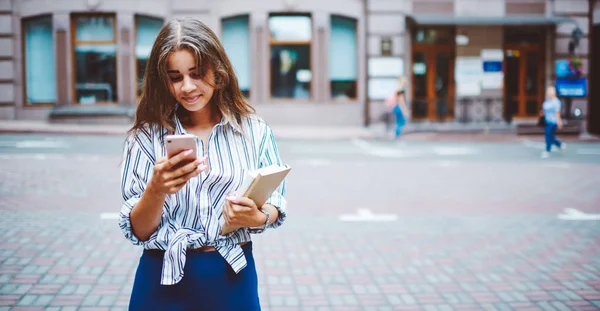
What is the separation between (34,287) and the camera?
4.80 m

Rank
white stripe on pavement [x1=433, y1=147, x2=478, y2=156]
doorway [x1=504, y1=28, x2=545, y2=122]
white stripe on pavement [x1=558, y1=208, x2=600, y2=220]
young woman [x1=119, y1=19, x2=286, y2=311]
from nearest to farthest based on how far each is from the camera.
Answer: young woman [x1=119, y1=19, x2=286, y2=311]
white stripe on pavement [x1=558, y1=208, x2=600, y2=220]
white stripe on pavement [x1=433, y1=147, x2=478, y2=156]
doorway [x1=504, y1=28, x2=545, y2=122]

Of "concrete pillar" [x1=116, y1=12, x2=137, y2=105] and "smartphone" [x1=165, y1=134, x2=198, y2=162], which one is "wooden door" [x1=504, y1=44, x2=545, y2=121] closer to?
"concrete pillar" [x1=116, y1=12, x2=137, y2=105]

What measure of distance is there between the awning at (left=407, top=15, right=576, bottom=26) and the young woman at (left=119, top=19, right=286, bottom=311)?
20.6 metres

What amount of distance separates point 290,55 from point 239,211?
20874mm

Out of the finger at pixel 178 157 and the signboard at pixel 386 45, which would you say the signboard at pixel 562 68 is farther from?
the finger at pixel 178 157

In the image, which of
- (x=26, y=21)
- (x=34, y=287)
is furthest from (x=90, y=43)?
(x=34, y=287)

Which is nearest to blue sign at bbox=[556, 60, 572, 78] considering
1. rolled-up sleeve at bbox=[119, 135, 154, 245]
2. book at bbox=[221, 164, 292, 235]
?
book at bbox=[221, 164, 292, 235]

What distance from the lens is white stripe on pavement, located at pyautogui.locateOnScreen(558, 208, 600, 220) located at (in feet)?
25.1

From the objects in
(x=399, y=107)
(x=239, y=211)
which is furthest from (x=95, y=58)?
(x=239, y=211)

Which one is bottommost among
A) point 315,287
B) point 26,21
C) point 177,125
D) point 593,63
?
point 315,287

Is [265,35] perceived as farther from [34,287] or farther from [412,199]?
[34,287]

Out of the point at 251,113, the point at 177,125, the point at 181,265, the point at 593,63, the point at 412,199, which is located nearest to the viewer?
the point at 181,265

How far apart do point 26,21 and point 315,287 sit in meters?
20.7

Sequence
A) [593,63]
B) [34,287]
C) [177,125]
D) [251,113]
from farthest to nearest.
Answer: [593,63] < [34,287] < [251,113] < [177,125]
